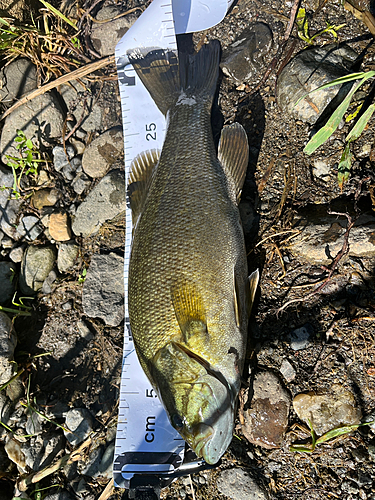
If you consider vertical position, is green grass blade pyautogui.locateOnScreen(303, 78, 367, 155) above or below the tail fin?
below

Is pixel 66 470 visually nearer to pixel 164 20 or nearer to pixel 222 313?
pixel 222 313

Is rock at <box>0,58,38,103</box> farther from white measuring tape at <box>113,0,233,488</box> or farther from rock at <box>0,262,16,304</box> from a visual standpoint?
rock at <box>0,262,16,304</box>

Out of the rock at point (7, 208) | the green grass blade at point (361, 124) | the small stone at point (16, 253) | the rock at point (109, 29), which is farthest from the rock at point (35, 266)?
the green grass blade at point (361, 124)

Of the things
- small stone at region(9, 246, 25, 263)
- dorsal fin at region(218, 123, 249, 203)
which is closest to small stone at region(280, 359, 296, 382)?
dorsal fin at region(218, 123, 249, 203)

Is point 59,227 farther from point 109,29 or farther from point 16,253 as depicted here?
point 109,29

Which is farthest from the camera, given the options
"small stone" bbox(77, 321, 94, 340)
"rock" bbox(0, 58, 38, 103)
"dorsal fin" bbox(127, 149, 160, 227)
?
"rock" bbox(0, 58, 38, 103)

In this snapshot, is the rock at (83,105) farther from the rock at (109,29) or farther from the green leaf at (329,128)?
the green leaf at (329,128)
